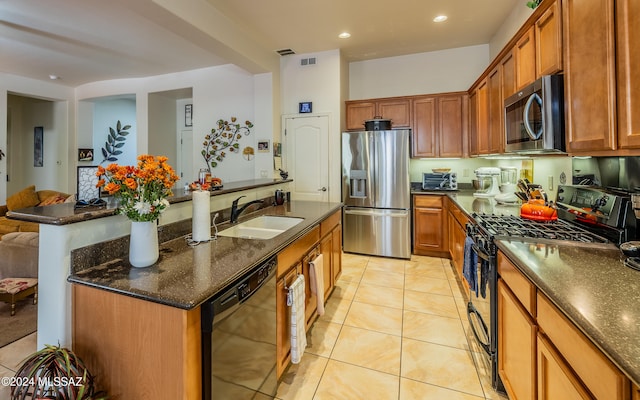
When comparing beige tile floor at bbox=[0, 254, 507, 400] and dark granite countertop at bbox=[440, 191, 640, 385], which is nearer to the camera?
dark granite countertop at bbox=[440, 191, 640, 385]

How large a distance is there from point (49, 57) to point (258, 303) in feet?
17.7

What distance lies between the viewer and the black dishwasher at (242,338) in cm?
108

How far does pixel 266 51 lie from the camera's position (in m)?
4.09

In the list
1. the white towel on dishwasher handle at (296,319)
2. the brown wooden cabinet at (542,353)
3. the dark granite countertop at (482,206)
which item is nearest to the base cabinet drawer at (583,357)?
the brown wooden cabinet at (542,353)

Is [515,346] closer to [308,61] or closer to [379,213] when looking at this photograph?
[379,213]

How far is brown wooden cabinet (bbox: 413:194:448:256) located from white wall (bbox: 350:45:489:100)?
1.76m

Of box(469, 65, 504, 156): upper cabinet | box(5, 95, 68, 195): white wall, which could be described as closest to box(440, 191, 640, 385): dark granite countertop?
box(469, 65, 504, 156): upper cabinet

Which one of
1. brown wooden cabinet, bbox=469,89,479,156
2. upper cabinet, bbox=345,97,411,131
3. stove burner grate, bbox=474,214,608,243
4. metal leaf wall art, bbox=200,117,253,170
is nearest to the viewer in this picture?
stove burner grate, bbox=474,214,608,243

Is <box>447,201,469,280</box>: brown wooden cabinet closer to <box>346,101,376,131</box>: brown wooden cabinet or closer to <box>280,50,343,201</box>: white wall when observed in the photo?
<box>280,50,343,201</box>: white wall

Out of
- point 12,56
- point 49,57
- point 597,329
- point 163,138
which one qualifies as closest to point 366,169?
point 597,329

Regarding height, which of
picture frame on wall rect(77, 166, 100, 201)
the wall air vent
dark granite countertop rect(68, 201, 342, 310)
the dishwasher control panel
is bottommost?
the dishwasher control panel

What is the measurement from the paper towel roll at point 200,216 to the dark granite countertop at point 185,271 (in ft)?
0.23

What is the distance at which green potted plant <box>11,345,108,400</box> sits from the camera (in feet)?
3.27

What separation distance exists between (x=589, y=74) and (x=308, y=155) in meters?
3.34
